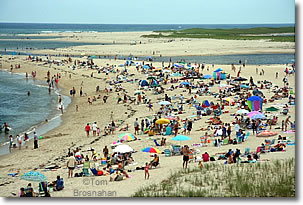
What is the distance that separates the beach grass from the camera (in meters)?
10.4

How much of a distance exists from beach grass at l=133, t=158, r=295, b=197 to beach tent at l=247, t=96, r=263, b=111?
10681 mm

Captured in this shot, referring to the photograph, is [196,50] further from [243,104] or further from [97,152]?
[97,152]

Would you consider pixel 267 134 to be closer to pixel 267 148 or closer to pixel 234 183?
pixel 267 148

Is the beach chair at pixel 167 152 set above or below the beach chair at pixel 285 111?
below

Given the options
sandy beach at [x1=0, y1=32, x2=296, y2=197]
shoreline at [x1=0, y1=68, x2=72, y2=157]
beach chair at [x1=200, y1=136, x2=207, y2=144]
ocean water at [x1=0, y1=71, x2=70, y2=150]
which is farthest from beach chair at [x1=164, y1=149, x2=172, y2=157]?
ocean water at [x1=0, y1=71, x2=70, y2=150]

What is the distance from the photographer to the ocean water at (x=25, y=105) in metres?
28.8

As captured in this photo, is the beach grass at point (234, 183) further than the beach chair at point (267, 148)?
No

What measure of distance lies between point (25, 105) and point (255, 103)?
21072mm

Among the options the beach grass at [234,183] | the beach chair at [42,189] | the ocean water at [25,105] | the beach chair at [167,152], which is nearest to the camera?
the beach grass at [234,183]

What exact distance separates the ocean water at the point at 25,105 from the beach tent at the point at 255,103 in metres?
13.6

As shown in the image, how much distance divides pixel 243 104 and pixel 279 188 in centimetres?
1617

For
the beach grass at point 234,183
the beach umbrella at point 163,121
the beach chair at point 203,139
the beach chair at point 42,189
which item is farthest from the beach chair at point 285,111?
the beach chair at point 42,189

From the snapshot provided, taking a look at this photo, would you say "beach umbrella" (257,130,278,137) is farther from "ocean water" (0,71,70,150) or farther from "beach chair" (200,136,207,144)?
"ocean water" (0,71,70,150)

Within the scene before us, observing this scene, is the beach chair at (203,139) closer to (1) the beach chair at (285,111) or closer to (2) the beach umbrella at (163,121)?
(2) the beach umbrella at (163,121)
